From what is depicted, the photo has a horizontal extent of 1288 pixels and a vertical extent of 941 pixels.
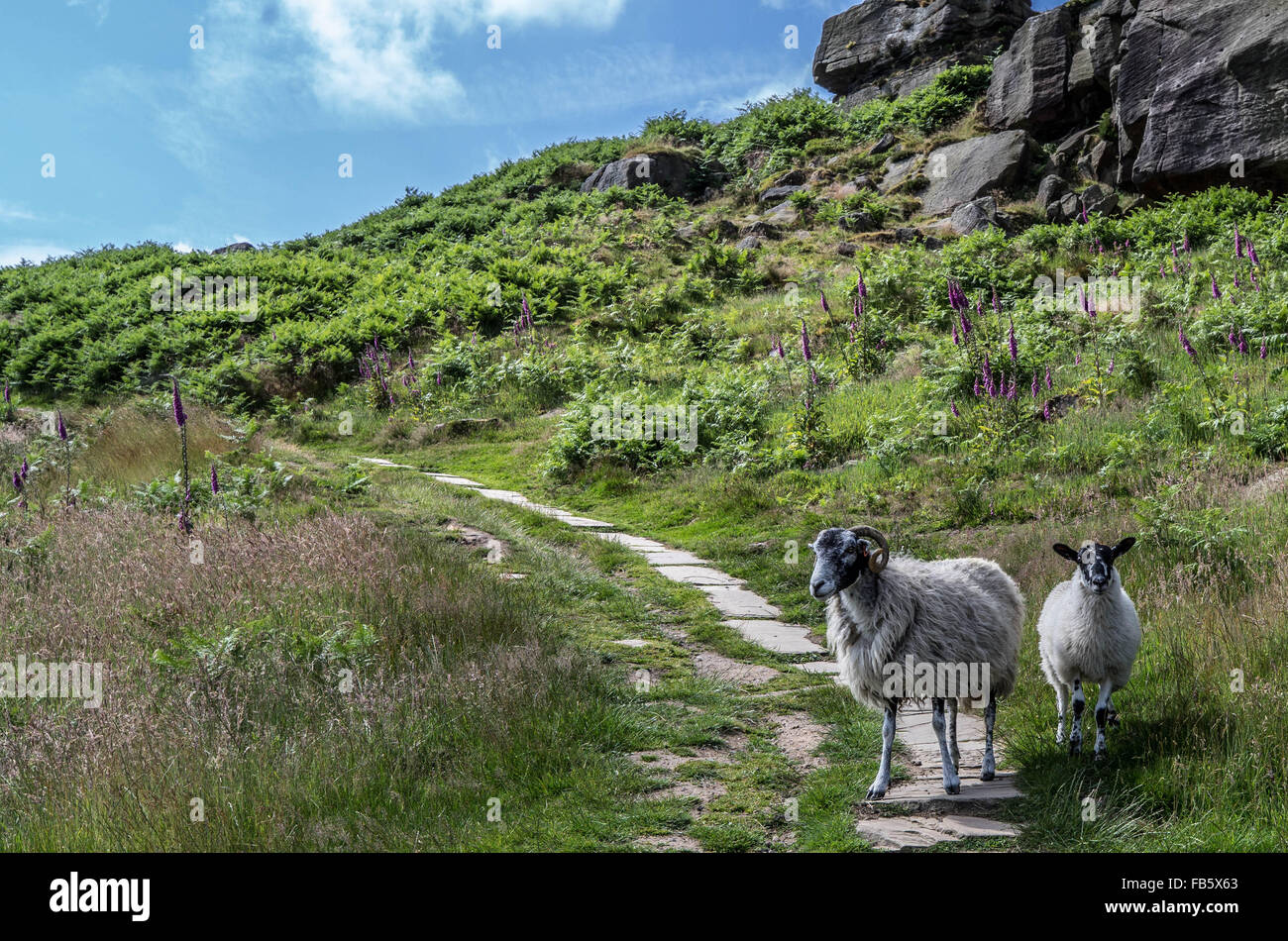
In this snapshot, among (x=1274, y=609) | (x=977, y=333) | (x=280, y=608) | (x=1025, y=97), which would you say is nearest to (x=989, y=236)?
(x=977, y=333)

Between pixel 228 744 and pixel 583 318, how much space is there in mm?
21235

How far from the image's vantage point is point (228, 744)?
532 cm

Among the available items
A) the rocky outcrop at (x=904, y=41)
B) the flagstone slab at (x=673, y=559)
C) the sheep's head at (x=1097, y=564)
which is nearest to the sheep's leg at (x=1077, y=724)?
the sheep's head at (x=1097, y=564)

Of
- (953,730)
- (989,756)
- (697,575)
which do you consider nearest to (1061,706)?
(989,756)

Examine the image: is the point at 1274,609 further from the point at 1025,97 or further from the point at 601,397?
the point at 1025,97

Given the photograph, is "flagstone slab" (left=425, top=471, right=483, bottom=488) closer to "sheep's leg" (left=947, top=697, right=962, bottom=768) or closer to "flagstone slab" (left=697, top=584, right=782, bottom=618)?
"flagstone slab" (left=697, top=584, right=782, bottom=618)

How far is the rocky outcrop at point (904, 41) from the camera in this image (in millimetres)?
37781

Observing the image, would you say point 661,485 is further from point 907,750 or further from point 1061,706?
point 1061,706

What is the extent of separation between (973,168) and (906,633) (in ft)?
91.1

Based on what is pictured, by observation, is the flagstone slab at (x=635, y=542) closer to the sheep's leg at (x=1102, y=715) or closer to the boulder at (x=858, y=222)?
the sheep's leg at (x=1102, y=715)

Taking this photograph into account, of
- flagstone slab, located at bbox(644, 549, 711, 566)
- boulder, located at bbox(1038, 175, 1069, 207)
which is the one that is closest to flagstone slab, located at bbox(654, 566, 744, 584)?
flagstone slab, located at bbox(644, 549, 711, 566)

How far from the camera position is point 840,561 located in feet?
17.6

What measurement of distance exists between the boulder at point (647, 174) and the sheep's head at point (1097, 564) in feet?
116
